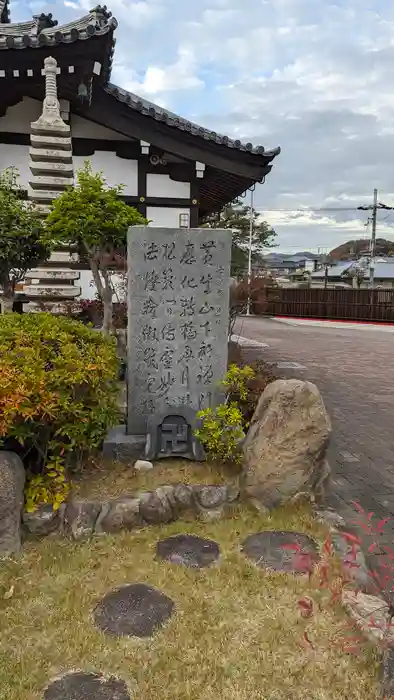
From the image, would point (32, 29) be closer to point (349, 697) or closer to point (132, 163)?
point (132, 163)

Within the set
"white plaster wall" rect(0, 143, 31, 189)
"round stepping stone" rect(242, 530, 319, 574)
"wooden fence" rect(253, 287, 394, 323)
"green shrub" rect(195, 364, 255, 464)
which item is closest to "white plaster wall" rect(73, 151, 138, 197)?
"white plaster wall" rect(0, 143, 31, 189)

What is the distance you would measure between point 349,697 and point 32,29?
10755 millimetres

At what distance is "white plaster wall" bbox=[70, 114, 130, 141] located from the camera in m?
10.4

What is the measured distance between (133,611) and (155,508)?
1051mm

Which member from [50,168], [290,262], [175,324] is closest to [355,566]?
[175,324]

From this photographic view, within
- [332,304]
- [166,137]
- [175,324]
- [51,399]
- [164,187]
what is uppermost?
[166,137]

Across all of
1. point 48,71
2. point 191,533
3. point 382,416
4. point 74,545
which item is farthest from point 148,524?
point 48,71

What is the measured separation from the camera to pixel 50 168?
8.08m

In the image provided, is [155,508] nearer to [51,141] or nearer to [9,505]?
[9,505]

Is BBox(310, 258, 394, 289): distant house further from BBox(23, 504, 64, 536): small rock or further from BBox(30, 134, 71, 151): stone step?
BBox(23, 504, 64, 536): small rock

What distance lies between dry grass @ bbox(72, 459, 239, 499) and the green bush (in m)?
0.21

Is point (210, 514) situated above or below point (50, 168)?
below

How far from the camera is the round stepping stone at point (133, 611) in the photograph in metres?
2.82

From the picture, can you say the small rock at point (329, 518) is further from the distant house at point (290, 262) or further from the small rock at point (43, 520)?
the distant house at point (290, 262)
